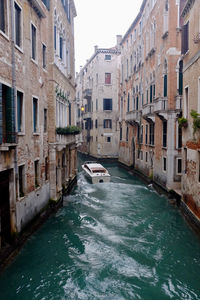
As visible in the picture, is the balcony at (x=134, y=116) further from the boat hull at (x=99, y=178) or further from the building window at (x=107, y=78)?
the building window at (x=107, y=78)

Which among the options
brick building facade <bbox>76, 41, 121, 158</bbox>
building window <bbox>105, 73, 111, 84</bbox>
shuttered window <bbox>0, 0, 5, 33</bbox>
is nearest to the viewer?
shuttered window <bbox>0, 0, 5, 33</bbox>

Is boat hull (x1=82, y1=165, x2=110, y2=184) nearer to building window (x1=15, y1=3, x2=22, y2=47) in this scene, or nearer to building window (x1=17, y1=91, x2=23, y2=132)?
building window (x1=17, y1=91, x2=23, y2=132)

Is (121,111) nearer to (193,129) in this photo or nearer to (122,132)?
(122,132)

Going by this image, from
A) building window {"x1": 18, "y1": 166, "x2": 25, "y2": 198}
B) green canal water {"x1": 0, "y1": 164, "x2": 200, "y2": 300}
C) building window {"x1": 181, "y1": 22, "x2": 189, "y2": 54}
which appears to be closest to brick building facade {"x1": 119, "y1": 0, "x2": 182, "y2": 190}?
green canal water {"x1": 0, "y1": 164, "x2": 200, "y2": 300}

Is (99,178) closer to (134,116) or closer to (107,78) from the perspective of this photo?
(134,116)

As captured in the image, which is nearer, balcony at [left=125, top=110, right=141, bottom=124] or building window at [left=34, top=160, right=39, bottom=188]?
building window at [left=34, top=160, right=39, bottom=188]

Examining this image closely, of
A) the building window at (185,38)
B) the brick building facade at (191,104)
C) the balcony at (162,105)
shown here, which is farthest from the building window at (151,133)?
the building window at (185,38)

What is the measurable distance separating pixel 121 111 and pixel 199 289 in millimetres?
25121

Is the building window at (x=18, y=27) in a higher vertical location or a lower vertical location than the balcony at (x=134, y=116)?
higher

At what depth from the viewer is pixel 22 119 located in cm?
873

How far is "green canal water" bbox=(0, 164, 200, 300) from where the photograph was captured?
255 inches

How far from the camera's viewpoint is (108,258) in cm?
803

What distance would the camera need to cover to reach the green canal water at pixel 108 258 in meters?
6.46

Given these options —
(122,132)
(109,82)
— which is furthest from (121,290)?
(109,82)
